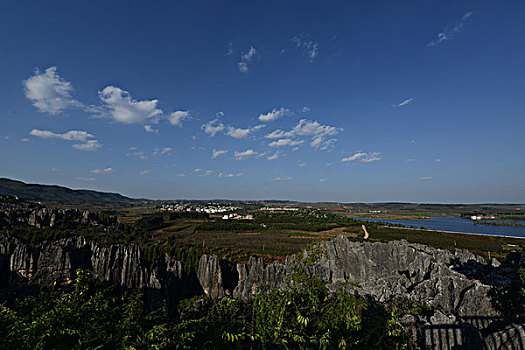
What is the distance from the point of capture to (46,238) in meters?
48.7

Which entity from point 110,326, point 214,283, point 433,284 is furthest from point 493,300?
point 214,283

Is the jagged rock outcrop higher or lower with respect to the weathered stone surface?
lower

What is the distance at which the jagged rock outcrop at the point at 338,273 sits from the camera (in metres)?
13.7

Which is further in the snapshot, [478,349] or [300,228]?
[300,228]

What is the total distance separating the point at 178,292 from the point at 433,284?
29412mm

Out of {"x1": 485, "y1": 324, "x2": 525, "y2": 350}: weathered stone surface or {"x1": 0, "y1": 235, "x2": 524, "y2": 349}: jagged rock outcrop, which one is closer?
{"x1": 485, "y1": 324, "x2": 525, "y2": 350}: weathered stone surface

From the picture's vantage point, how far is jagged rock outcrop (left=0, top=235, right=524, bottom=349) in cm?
1369

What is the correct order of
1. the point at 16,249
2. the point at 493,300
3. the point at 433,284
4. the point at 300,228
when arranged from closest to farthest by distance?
1. the point at 493,300
2. the point at 433,284
3. the point at 16,249
4. the point at 300,228

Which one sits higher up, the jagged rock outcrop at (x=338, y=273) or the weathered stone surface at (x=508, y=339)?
the weathered stone surface at (x=508, y=339)

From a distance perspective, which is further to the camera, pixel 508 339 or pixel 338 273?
pixel 338 273

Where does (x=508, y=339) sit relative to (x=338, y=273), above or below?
above

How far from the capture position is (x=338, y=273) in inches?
1087

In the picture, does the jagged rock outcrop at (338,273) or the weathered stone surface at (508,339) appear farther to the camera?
the jagged rock outcrop at (338,273)

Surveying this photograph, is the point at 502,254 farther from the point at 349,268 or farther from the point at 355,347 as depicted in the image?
the point at 355,347
